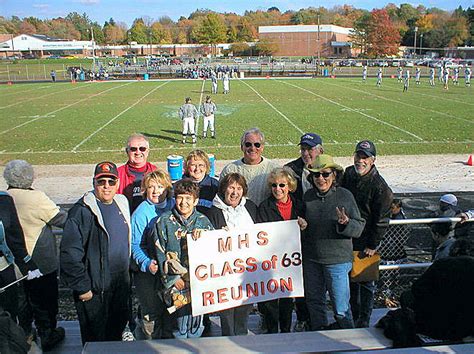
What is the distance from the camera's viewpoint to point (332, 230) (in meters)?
4.02

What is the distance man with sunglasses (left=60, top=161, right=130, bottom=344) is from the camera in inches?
142

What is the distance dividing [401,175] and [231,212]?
911cm

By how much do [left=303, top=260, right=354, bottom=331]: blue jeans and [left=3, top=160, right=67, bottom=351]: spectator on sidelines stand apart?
2.21m

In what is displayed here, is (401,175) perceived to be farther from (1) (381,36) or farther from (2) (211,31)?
(2) (211,31)

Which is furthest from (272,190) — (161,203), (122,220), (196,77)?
(196,77)

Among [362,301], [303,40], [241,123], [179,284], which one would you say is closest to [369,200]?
[362,301]

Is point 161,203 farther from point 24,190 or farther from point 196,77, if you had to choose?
point 196,77

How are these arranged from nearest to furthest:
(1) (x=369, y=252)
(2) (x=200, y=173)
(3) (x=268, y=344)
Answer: (3) (x=268, y=344), (1) (x=369, y=252), (2) (x=200, y=173)

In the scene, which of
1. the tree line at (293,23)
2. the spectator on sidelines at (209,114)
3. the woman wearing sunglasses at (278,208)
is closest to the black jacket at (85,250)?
the woman wearing sunglasses at (278,208)

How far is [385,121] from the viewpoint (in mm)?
20906

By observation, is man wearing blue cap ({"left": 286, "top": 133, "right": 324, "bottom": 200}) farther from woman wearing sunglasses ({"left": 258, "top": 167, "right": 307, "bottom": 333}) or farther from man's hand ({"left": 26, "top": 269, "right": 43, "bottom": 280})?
man's hand ({"left": 26, "top": 269, "right": 43, "bottom": 280})

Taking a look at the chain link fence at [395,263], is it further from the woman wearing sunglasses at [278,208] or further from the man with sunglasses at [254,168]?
the man with sunglasses at [254,168]

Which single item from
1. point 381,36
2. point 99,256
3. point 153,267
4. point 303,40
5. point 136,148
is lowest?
point 153,267

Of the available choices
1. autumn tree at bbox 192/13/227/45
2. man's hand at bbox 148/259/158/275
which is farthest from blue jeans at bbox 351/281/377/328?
autumn tree at bbox 192/13/227/45
